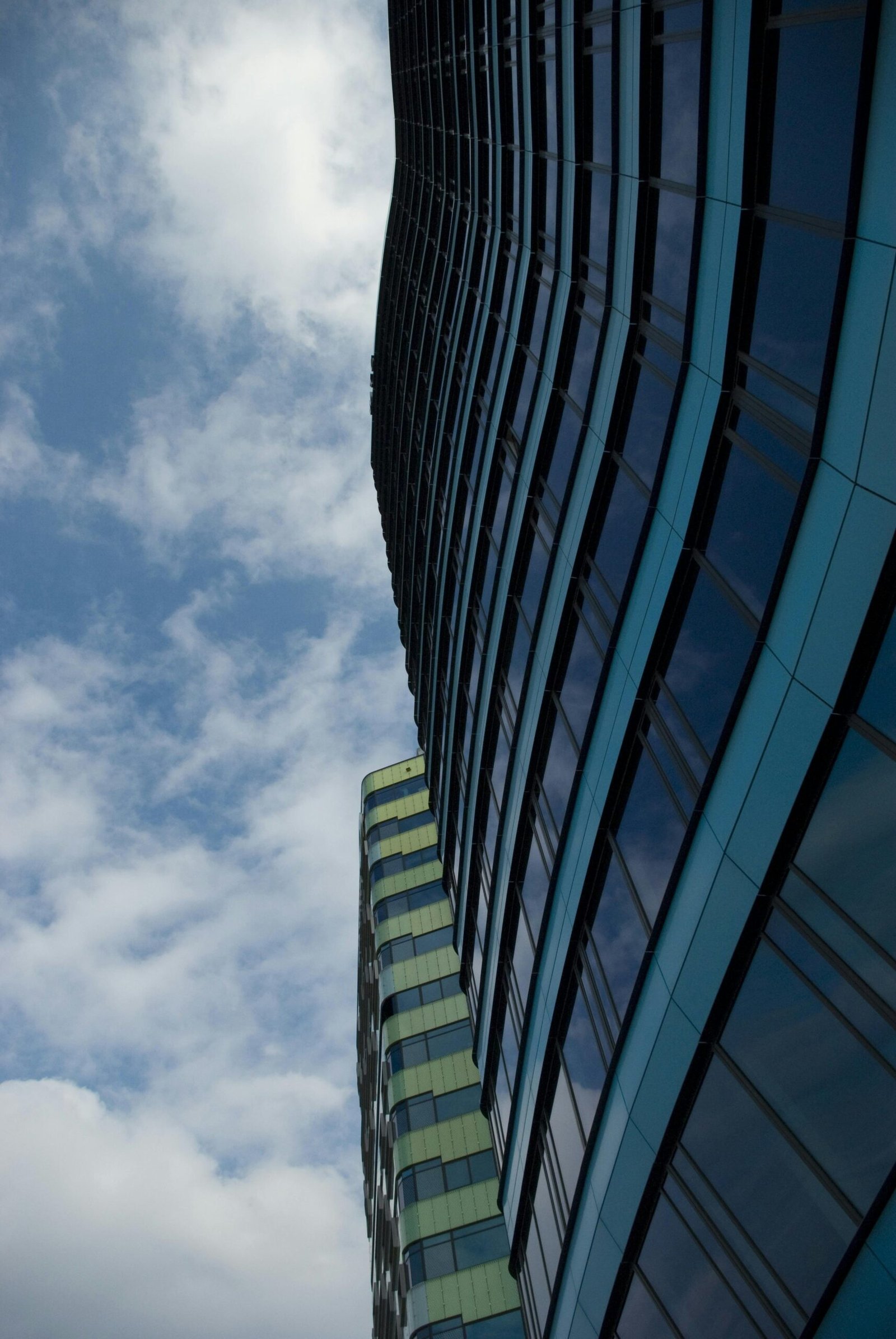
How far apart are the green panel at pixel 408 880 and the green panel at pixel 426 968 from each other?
358 cm

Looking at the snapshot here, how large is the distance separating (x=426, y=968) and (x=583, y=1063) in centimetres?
2183

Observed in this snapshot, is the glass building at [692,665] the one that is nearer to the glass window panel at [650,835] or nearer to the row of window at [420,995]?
the glass window panel at [650,835]

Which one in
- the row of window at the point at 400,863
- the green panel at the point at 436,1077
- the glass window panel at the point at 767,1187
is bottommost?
the glass window panel at the point at 767,1187

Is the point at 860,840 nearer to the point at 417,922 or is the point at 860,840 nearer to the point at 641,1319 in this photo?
the point at 641,1319

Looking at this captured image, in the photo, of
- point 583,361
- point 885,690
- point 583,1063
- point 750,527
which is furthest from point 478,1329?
point 583,361

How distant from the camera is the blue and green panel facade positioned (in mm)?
27344

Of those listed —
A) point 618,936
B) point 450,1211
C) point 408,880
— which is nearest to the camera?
point 618,936

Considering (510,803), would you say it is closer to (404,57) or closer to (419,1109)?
(419,1109)

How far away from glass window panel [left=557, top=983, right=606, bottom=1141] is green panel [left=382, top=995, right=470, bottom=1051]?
18.2 meters

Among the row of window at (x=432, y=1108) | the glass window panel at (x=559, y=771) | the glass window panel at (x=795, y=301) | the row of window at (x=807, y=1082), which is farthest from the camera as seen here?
the row of window at (x=432, y=1108)

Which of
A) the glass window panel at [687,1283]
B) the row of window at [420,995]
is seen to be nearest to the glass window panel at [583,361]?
the glass window panel at [687,1283]

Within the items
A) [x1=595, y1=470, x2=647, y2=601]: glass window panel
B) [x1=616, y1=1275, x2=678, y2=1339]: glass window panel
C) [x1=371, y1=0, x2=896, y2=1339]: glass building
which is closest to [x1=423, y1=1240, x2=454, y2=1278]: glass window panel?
[x1=371, y1=0, x2=896, y2=1339]: glass building

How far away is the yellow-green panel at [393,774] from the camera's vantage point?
152 ft

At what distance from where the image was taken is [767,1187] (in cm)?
995
